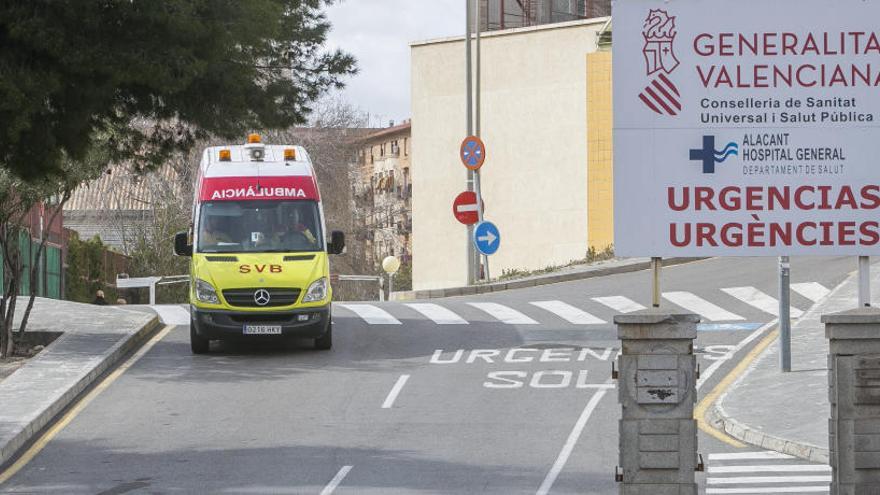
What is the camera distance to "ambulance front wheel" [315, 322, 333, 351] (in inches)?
981

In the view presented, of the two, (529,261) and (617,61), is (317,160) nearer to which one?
(529,261)

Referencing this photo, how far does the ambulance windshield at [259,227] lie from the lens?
82.0ft

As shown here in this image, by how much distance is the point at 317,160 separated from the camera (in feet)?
202

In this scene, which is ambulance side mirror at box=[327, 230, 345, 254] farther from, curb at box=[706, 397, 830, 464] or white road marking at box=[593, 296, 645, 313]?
curb at box=[706, 397, 830, 464]

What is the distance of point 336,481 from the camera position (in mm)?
15375

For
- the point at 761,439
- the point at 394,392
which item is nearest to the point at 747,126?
the point at 761,439

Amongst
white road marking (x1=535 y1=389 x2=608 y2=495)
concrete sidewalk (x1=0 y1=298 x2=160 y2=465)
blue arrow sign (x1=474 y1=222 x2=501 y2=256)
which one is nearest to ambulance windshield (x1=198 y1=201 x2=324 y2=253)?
concrete sidewalk (x1=0 y1=298 x2=160 y2=465)

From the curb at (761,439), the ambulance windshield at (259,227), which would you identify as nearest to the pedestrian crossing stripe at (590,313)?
the ambulance windshield at (259,227)

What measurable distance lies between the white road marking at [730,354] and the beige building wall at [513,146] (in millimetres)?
23739

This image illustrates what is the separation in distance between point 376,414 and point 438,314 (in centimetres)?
979

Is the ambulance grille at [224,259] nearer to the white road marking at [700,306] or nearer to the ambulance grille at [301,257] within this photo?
the ambulance grille at [301,257]

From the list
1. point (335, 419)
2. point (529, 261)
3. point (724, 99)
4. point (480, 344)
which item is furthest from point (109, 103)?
point (529, 261)

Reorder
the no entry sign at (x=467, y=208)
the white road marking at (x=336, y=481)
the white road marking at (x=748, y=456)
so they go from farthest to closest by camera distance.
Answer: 1. the no entry sign at (x=467, y=208)
2. the white road marking at (x=748, y=456)
3. the white road marking at (x=336, y=481)

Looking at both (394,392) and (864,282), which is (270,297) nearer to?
(394,392)
